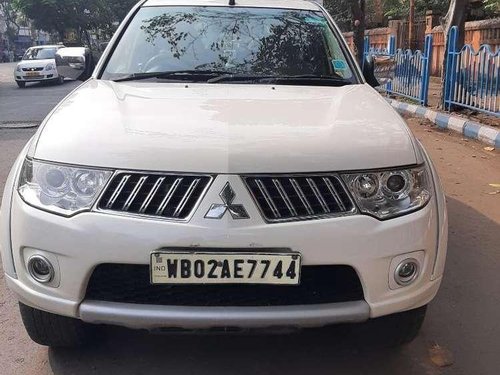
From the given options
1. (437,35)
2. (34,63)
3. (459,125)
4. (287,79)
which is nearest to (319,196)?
(287,79)

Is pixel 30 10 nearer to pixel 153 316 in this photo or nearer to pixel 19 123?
pixel 19 123

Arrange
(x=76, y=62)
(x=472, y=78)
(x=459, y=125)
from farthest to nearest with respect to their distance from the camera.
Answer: (x=472, y=78) < (x=459, y=125) < (x=76, y=62)

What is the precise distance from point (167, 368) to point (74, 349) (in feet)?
1.55

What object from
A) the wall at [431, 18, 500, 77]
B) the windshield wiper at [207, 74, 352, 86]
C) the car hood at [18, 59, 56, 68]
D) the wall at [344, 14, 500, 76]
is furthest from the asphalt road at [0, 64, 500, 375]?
the car hood at [18, 59, 56, 68]

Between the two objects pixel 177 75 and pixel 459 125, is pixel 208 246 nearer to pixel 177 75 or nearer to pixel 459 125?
pixel 177 75

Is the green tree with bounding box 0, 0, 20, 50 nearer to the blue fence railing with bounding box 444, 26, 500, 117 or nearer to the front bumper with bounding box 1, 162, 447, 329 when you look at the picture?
the blue fence railing with bounding box 444, 26, 500, 117

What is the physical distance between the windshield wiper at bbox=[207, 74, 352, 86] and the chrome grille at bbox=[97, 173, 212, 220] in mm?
1214

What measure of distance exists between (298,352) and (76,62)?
267 cm

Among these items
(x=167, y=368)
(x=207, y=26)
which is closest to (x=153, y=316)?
(x=167, y=368)

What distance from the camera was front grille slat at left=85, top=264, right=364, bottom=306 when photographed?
236 centimetres

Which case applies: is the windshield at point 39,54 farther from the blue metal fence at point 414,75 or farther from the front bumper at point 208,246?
the front bumper at point 208,246

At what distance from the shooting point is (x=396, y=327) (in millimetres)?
2732

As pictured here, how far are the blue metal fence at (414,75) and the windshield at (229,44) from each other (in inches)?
317

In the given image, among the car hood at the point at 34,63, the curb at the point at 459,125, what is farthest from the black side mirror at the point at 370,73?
the car hood at the point at 34,63
